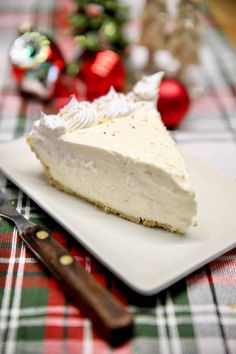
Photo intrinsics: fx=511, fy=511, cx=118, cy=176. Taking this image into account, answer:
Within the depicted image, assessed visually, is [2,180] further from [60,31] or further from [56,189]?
[60,31]

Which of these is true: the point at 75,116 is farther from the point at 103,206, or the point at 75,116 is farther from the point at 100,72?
the point at 100,72

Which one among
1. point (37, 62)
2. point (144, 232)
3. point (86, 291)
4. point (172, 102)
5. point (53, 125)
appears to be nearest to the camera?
point (86, 291)

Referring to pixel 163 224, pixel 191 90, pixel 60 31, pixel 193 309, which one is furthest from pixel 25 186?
pixel 60 31

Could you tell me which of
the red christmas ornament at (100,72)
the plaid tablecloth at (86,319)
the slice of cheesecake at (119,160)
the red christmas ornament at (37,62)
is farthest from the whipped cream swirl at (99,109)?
the red christmas ornament at (37,62)

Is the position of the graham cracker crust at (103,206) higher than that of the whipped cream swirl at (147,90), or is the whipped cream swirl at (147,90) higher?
the whipped cream swirl at (147,90)

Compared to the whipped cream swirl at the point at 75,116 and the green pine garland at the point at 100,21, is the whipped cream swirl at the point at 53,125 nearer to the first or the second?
the whipped cream swirl at the point at 75,116

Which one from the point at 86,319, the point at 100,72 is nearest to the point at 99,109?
the point at 100,72
